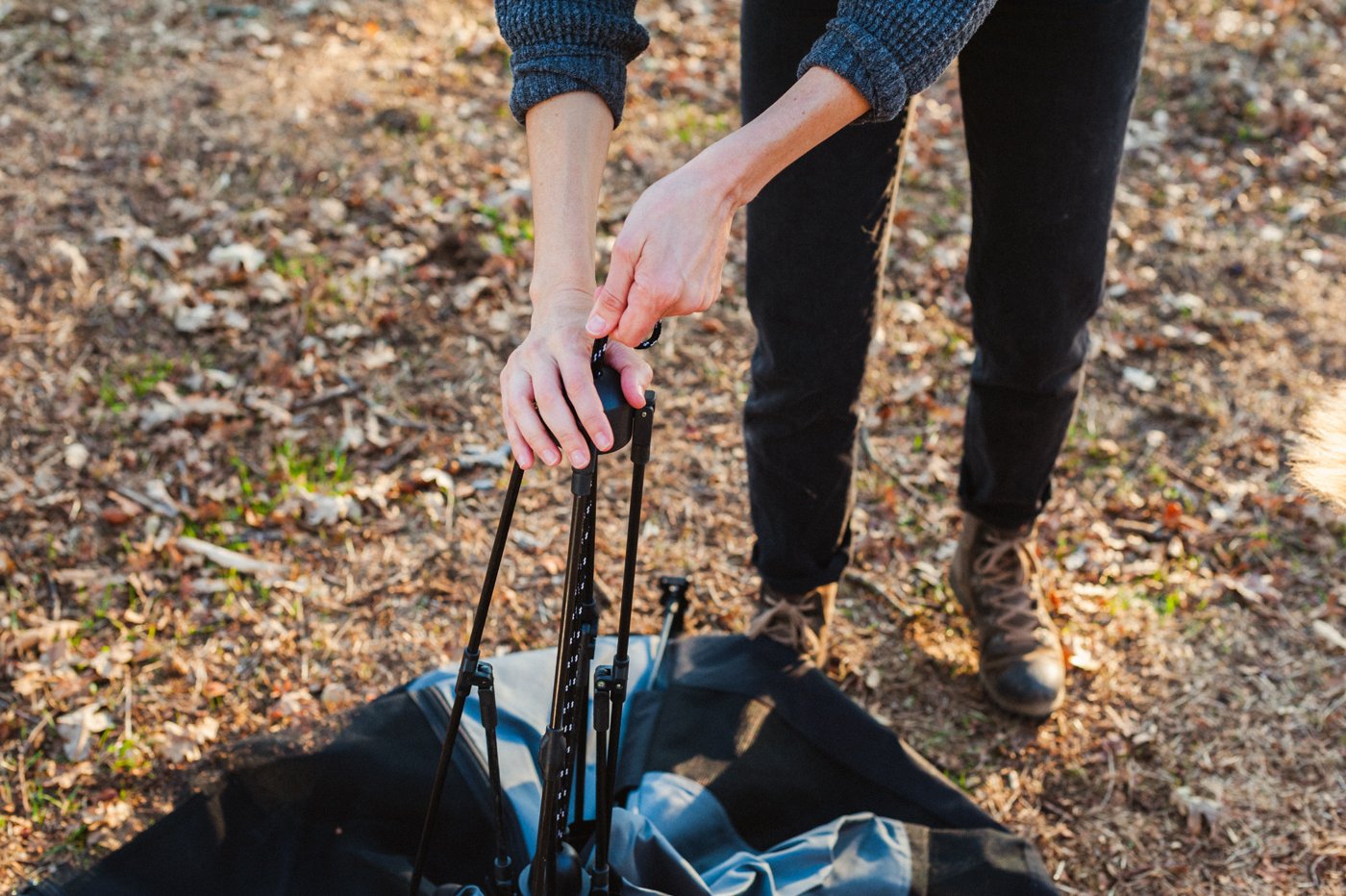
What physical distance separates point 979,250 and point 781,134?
0.90 meters

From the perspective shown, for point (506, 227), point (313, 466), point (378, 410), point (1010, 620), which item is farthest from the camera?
point (506, 227)

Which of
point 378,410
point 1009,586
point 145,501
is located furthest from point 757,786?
point 145,501

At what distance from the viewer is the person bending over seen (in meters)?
1.56

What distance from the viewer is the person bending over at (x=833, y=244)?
1557mm

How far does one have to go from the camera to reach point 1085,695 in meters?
2.90

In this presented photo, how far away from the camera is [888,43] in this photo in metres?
1.56

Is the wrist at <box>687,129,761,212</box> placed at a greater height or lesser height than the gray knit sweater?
lesser

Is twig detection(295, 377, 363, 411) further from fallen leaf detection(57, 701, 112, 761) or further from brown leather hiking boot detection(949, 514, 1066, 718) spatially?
brown leather hiking boot detection(949, 514, 1066, 718)

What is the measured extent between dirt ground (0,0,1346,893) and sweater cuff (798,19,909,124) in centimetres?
179

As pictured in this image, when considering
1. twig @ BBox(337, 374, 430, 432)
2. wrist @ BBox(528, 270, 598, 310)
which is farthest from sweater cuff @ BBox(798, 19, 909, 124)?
twig @ BBox(337, 374, 430, 432)

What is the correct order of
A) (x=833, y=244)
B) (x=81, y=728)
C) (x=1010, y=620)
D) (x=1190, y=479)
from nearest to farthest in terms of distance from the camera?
(x=833, y=244), (x=81, y=728), (x=1010, y=620), (x=1190, y=479)

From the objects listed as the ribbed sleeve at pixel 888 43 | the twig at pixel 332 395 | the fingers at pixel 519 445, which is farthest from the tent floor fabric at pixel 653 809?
the twig at pixel 332 395

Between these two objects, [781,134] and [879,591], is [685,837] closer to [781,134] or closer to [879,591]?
[879,591]

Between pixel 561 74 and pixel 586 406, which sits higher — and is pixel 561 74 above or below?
above
